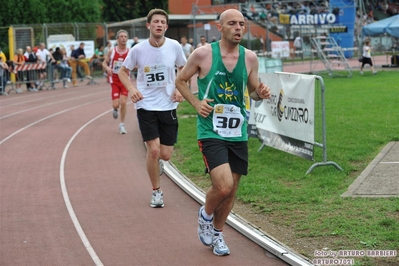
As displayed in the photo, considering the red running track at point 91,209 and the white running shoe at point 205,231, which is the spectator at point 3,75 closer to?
the red running track at point 91,209

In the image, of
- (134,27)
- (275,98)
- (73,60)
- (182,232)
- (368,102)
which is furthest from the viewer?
(134,27)

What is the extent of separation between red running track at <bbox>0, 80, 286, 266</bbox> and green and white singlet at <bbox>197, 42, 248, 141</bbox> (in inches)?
47.1

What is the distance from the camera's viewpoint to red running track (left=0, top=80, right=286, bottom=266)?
23.2 feet

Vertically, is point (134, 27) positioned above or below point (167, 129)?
above

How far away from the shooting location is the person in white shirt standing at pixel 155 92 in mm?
9102

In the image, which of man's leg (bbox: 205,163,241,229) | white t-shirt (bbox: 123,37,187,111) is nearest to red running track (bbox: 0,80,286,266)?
man's leg (bbox: 205,163,241,229)

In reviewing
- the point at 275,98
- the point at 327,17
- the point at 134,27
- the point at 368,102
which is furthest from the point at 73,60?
the point at 275,98

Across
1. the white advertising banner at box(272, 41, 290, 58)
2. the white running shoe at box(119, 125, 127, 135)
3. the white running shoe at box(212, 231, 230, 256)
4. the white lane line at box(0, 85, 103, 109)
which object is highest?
the white advertising banner at box(272, 41, 290, 58)

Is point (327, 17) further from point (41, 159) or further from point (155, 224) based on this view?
point (155, 224)

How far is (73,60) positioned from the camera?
1340 inches

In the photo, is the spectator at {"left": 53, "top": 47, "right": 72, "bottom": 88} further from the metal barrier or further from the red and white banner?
the red and white banner

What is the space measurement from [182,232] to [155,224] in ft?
1.66

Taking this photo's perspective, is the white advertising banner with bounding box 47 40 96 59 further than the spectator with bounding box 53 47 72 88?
Yes

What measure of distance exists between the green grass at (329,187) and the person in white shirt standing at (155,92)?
1.22 metres
